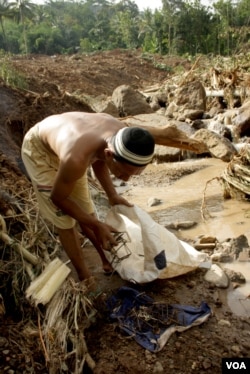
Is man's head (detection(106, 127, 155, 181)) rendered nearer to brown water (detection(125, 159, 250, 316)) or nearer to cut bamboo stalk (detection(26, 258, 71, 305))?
cut bamboo stalk (detection(26, 258, 71, 305))

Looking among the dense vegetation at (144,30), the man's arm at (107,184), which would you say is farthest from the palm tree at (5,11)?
the man's arm at (107,184)

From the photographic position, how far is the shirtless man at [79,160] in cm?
197

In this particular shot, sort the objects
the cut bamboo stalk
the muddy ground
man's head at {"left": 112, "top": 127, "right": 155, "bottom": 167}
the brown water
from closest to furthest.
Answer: man's head at {"left": 112, "top": 127, "right": 155, "bottom": 167} < the muddy ground < the cut bamboo stalk < the brown water

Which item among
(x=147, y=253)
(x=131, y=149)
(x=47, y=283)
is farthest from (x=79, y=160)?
(x=147, y=253)

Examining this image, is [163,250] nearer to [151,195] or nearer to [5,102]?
[151,195]

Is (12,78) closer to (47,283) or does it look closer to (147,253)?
(147,253)

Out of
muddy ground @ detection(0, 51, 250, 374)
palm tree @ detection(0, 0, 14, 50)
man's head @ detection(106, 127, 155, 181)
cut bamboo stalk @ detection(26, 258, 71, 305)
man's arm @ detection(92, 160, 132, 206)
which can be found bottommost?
muddy ground @ detection(0, 51, 250, 374)

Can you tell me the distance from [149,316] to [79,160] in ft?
3.47

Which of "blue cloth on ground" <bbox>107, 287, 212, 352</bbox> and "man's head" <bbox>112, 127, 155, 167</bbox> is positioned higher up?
"man's head" <bbox>112, 127, 155, 167</bbox>

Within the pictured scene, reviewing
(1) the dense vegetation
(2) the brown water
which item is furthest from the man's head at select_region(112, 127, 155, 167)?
(1) the dense vegetation

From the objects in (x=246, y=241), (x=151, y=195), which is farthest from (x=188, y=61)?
(x=246, y=241)

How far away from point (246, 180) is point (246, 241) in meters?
1.31

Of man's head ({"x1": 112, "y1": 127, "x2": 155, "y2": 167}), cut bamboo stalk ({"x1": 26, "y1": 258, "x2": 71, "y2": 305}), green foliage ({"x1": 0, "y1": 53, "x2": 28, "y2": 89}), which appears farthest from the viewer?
green foliage ({"x1": 0, "y1": 53, "x2": 28, "y2": 89})

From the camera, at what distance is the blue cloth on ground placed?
2.24 m
